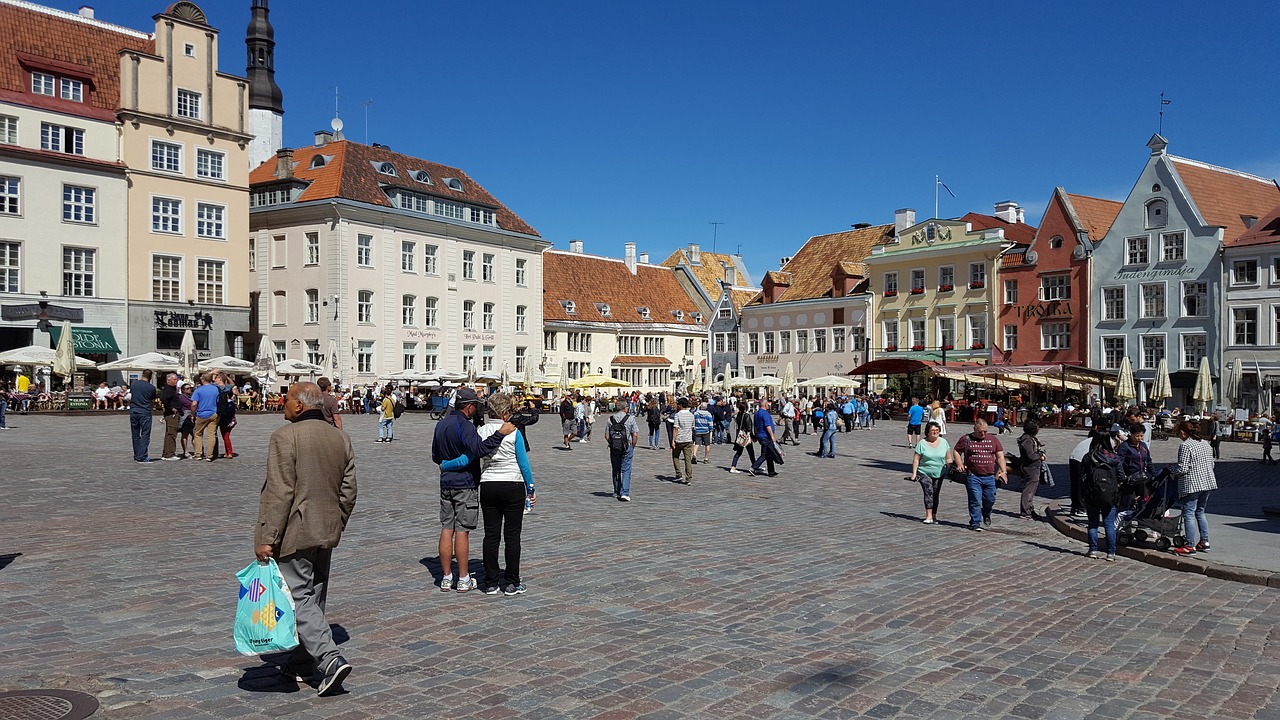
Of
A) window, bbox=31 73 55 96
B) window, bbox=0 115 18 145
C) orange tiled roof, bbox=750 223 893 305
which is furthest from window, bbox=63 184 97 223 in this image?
orange tiled roof, bbox=750 223 893 305

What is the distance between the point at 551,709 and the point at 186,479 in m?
13.2

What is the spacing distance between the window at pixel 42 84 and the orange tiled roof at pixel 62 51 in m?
0.26

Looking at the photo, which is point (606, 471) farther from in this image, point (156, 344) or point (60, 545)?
point (156, 344)

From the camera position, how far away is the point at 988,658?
7.27 meters

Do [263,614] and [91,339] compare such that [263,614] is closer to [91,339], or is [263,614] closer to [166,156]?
[91,339]

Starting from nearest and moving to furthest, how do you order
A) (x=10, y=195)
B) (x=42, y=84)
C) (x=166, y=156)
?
(x=10, y=195) → (x=42, y=84) → (x=166, y=156)

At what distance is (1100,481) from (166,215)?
44.3 metres

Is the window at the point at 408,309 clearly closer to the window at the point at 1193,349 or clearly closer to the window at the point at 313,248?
the window at the point at 313,248

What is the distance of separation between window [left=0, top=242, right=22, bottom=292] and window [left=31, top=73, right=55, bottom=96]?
259 inches

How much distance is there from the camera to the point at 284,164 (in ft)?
190

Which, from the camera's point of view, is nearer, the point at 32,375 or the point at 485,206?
the point at 32,375

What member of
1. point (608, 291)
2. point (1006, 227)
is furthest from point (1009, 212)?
point (608, 291)

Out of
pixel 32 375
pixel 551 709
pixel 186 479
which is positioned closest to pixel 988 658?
pixel 551 709

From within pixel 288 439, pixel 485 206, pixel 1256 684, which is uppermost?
pixel 485 206
